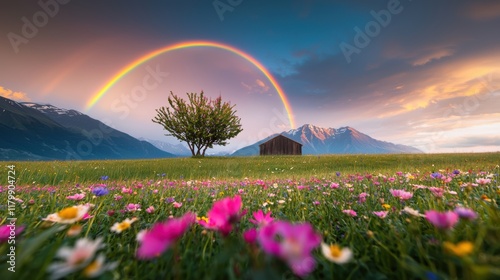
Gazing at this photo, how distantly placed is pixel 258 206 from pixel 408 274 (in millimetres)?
2175

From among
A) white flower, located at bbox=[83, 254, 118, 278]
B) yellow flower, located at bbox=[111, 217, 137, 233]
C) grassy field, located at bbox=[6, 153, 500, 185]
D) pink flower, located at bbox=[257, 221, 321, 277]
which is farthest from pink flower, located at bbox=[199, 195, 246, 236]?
grassy field, located at bbox=[6, 153, 500, 185]

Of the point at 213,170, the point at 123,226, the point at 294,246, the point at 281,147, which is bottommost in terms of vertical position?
the point at 213,170

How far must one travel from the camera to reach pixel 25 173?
944 cm

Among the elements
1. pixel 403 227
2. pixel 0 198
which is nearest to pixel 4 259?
pixel 403 227

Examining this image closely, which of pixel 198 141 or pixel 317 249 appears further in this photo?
pixel 198 141

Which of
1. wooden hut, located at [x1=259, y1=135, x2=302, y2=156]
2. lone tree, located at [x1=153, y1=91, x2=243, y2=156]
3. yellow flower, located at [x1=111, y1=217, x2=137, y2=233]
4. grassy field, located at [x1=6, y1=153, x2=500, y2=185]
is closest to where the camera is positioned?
yellow flower, located at [x1=111, y1=217, x2=137, y2=233]

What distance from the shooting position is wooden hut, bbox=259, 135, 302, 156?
6725 centimetres

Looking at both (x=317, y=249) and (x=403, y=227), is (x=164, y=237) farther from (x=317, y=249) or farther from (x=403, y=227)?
(x=403, y=227)

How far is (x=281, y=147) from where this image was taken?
6731cm

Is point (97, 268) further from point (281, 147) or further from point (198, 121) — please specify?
point (281, 147)

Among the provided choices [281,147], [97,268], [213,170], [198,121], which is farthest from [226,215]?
[281,147]

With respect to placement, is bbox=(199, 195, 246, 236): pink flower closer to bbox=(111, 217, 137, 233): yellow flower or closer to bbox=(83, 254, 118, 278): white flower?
bbox=(83, 254, 118, 278): white flower

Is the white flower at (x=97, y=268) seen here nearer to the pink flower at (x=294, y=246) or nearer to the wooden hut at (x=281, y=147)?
the pink flower at (x=294, y=246)

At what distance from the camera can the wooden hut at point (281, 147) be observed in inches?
2648
